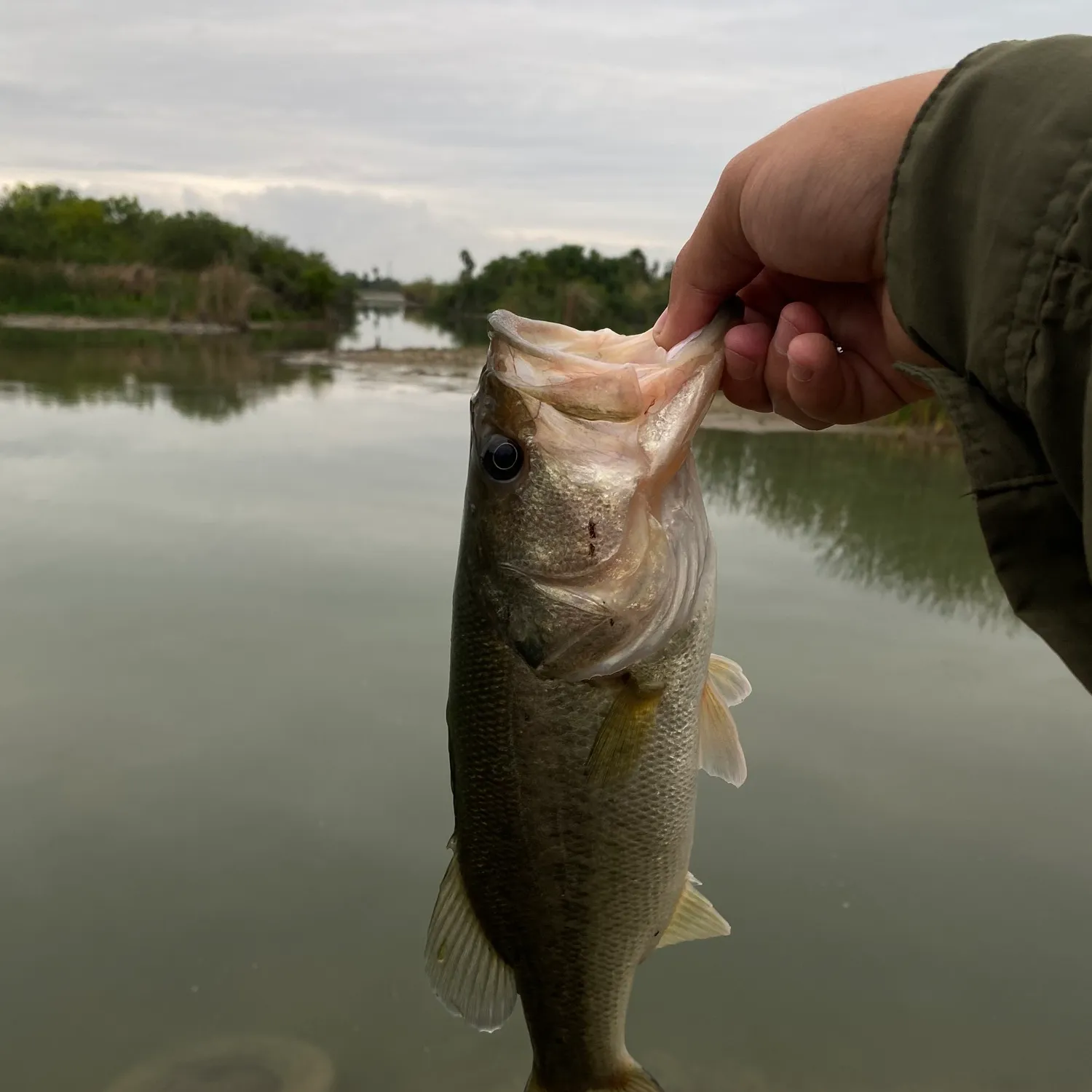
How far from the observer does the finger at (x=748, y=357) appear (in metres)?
1.73

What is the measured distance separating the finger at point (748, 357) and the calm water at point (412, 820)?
2.17m

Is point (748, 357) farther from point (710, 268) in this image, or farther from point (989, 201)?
point (989, 201)

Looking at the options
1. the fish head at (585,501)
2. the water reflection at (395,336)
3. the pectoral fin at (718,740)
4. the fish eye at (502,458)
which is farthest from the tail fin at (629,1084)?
the water reflection at (395,336)

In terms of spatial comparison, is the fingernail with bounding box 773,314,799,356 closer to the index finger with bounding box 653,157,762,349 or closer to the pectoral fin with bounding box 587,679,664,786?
the index finger with bounding box 653,157,762,349

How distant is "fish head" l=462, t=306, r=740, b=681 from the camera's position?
1.38 m

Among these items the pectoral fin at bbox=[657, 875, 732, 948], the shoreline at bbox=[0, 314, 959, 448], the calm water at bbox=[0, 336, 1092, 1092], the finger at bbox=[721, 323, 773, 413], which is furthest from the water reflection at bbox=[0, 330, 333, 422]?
the pectoral fin at bbox=[657, 875, 732, 948]

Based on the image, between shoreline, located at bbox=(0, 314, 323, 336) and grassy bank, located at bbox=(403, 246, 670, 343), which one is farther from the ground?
grassy bank, located at bbox=(403, 246, 670, 343)

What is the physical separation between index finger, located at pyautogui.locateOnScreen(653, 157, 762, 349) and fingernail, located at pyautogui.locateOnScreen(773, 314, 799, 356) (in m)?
Answer: 0.10

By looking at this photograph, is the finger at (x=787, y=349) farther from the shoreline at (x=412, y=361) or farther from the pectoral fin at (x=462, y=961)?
the shoreline at (x=412, y=361)

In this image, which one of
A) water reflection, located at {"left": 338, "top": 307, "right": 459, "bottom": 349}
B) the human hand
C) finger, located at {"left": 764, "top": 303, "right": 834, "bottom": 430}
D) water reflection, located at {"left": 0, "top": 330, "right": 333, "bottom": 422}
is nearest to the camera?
the human hand

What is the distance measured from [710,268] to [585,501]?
1.67 feet

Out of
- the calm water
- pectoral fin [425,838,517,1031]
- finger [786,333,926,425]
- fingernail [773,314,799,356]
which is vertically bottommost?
the calm water

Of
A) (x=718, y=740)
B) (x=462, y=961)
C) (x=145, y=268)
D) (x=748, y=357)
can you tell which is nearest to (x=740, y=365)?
(x=748, y=357)

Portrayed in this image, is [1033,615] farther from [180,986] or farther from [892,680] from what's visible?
[892,680]
